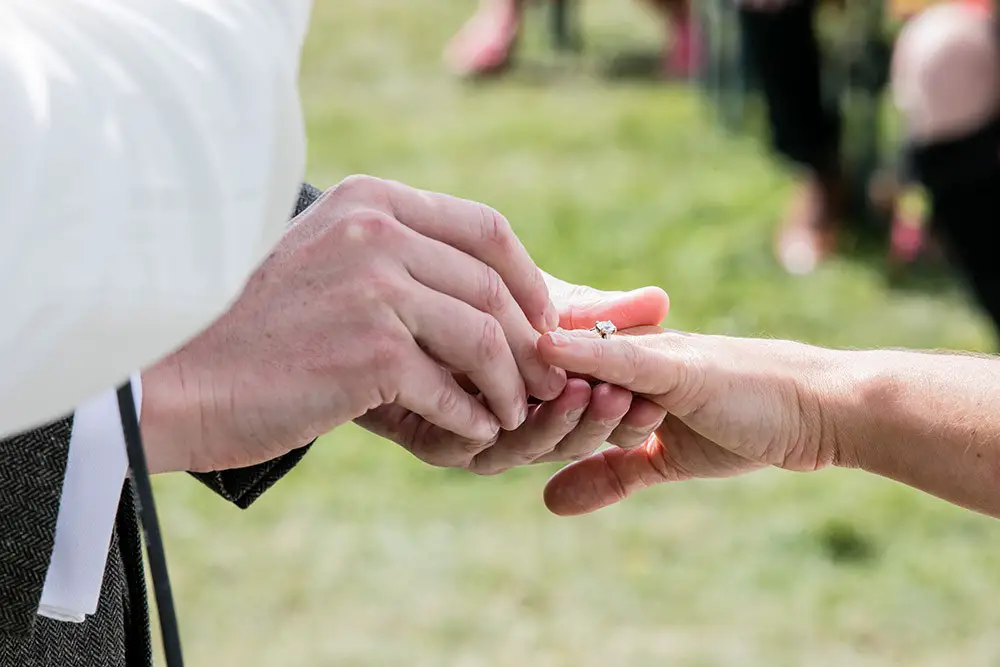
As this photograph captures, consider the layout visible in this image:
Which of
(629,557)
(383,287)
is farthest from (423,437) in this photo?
(629,557)

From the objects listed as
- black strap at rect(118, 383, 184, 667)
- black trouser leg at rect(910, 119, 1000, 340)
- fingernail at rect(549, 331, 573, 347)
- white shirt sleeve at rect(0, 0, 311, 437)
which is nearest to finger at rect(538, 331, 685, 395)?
fingernail at rect(549, 331, 573, 347)

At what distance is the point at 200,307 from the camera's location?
0.69 m

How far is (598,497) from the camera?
63.4 inches

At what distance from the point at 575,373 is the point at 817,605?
1.62 m

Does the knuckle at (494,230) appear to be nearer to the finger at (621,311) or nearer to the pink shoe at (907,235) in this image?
the finger at (621,311)

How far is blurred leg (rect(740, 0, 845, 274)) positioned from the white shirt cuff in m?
4.00

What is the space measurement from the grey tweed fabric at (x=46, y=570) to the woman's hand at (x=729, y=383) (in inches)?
13.4

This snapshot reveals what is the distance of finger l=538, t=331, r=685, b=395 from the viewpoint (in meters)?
1.34

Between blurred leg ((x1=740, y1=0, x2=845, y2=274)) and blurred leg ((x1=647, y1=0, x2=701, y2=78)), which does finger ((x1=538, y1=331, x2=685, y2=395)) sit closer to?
blurred leg ((x1=740, y1=0, x2=845, y2=274))

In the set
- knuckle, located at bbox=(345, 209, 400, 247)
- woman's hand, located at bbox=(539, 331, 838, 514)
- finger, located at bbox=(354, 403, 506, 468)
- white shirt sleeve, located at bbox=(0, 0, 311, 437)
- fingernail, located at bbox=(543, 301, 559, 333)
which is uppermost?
white shirt sleeve, located at bbox=(0, 0, 311, 437)

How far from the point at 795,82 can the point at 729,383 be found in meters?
3.62

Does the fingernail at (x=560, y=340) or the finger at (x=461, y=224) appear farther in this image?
the fingernail at (x=560, y=340)

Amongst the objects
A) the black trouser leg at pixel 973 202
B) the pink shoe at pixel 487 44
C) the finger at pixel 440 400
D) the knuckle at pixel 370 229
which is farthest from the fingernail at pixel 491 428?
the pink shoe at pixel 487 44

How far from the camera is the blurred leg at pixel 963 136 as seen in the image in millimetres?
3488
